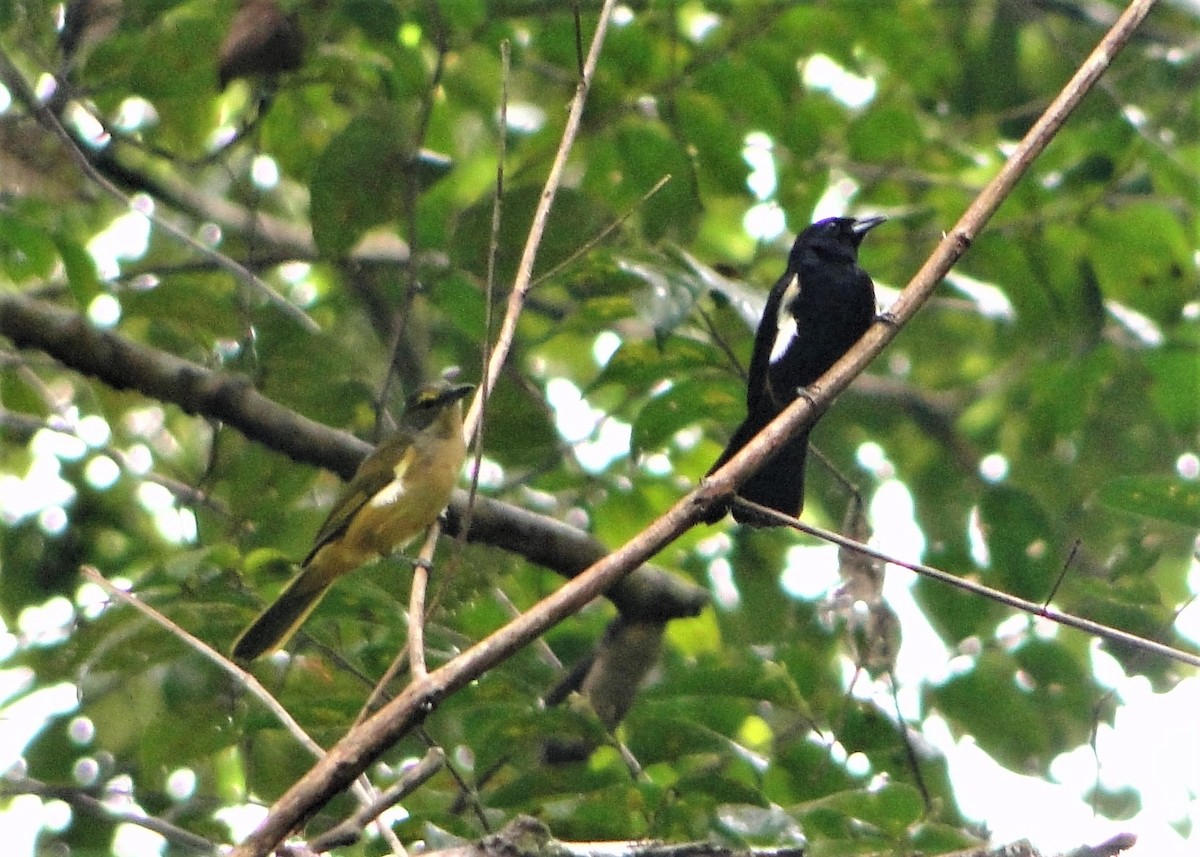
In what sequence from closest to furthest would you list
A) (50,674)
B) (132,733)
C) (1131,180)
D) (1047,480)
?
(50,674), (132,733), (1131,180), (1047,480)

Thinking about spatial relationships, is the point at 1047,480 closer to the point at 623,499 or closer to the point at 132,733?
the point at 623,499

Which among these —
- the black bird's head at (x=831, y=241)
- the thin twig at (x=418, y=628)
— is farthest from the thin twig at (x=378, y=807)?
the black bird's head at (x=831, y=241)

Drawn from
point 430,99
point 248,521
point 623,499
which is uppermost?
point 430,99

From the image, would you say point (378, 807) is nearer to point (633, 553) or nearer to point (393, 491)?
point (633, 553)

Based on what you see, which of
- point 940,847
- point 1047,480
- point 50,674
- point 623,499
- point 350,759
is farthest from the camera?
point 1047,480

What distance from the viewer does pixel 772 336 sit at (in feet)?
14.3

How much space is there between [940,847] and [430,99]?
2.15 metres

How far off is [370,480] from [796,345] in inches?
51.8

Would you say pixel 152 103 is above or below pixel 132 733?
above

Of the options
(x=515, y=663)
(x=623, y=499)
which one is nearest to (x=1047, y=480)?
(x=623, y=499)

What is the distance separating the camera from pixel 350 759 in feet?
6.57

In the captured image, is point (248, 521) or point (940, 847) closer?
point (940, 847)

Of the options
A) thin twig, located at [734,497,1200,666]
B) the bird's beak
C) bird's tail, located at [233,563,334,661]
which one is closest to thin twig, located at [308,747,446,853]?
thin twig, located at [734,497,1200,666]

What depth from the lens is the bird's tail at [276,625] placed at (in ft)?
10.6
